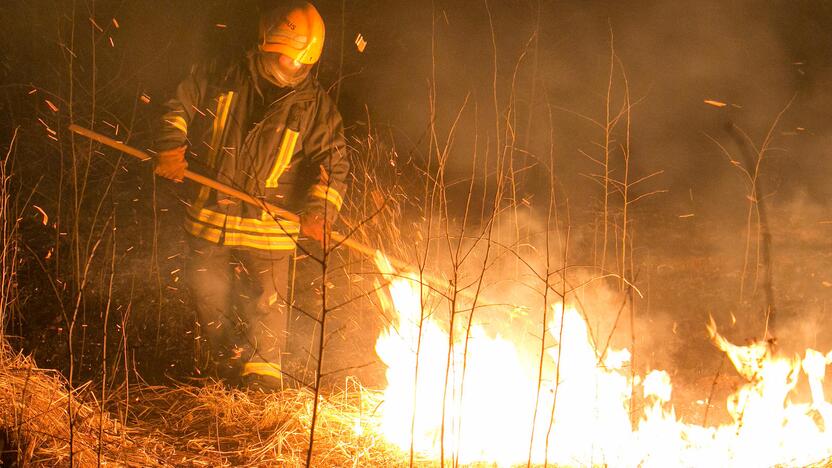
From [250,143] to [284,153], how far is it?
275mm

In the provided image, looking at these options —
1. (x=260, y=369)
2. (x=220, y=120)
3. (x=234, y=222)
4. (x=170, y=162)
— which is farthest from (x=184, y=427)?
(x=220, y=120)

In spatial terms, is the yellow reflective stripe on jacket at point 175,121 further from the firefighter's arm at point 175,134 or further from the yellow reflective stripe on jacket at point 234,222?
the yellow reflective stripe on jacket at point 234,222

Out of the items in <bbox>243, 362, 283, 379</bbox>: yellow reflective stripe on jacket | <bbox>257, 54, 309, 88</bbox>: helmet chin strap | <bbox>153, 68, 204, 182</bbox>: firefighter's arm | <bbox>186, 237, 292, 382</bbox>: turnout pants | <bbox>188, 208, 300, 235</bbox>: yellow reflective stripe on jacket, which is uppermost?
<bbox>257, 54, 309, 88</bbox>: helmet chin strap

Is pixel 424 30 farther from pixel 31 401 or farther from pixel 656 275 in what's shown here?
pixel 31 401

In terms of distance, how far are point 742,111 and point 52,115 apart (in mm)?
6524

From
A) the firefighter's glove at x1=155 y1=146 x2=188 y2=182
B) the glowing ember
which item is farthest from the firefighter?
the glowing ember

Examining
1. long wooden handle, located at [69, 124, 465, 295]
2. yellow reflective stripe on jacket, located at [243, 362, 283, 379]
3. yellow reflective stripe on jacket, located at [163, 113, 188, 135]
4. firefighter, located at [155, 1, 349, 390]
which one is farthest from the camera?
yellow reflective stripe on jacket, located at [243, 362, 283, 379]

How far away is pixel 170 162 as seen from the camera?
4770mm

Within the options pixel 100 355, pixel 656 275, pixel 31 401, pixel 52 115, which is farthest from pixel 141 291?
pixel 656 275

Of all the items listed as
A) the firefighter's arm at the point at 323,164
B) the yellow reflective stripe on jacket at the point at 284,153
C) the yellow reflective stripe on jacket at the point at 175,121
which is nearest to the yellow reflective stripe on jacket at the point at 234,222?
the firefighter's arm at the point at 323,164

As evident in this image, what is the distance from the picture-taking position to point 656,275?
19.7 feet

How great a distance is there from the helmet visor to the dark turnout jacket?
0.08m

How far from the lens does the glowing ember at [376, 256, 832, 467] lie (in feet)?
14.2

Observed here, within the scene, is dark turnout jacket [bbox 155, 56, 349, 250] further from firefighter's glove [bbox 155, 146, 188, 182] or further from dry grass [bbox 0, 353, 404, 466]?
dry grass [bbox 0, 353, 404, 466]
